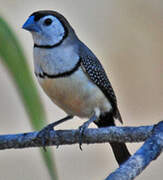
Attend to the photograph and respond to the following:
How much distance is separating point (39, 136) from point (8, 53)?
1.57m

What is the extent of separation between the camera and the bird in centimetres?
379

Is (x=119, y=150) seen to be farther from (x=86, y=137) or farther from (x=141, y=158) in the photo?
(x=141, y=158)

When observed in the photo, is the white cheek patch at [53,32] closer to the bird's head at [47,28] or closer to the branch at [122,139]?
the bird's head at [47,28]

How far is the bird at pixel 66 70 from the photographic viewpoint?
3.79 meters

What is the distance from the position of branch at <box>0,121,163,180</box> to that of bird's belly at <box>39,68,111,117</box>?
373 millimetres

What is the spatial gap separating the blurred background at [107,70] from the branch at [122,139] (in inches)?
97.0

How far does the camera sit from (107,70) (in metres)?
6.28

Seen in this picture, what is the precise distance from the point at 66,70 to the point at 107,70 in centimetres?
254

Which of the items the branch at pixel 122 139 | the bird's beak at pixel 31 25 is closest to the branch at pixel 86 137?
the branch at pixel 122 139

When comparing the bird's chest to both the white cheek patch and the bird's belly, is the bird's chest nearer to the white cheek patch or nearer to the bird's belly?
the bird's belly

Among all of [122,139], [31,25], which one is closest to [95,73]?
[31,25]

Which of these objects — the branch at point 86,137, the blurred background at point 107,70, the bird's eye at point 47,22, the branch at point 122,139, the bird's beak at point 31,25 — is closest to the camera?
the branch at point 122,139

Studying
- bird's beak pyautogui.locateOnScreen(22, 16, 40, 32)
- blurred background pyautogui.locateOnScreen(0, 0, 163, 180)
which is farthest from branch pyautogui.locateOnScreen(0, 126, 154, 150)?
blurred background pyautogui.locateOnScreen(0, 0, 163, 180)

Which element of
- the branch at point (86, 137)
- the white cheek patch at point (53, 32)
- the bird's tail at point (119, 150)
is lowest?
the bird's tail at point (119, 150)
